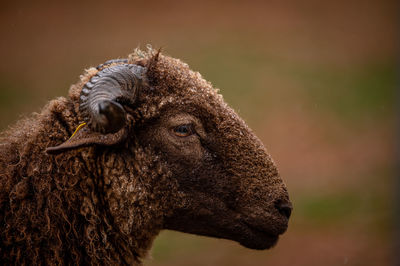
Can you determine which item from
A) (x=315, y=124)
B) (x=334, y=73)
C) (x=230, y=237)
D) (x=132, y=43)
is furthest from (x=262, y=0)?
(x=230, y=237)

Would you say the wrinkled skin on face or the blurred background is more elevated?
the blurred background

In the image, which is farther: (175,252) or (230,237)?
(175,252)

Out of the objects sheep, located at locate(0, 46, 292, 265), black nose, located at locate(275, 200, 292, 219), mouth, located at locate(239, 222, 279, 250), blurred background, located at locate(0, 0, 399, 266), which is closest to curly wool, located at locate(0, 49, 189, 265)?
sheep, located at locate(0, 46, 292, 265)

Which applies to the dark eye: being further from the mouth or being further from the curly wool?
the mouth

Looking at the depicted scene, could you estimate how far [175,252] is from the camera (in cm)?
768

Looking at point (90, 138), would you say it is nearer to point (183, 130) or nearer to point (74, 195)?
point (74, 195)

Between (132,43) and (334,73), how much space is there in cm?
861

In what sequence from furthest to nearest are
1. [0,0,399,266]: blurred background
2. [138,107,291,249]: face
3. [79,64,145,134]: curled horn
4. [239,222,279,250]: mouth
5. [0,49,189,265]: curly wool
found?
[0,0,399,266]: blurred background < [239,222,279,250]: mouth < [138,107,291,249]: face < [0,49,189,265]: curly wool < [79,64,145,134]: curled horn

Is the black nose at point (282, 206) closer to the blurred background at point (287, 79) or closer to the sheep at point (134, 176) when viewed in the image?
the sheep at point (134, 176)

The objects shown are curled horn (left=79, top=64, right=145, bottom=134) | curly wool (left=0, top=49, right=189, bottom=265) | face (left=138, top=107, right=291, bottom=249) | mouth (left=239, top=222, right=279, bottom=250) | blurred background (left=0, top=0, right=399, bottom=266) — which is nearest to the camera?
curled horn (left=79, top=64, right=145, bottom=134)


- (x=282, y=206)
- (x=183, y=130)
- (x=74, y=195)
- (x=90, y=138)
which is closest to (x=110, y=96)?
(x=90, y=138)

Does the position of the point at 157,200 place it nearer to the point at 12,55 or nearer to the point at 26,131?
the point at 26,131

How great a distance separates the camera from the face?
320cm

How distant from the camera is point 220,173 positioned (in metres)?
3.25
